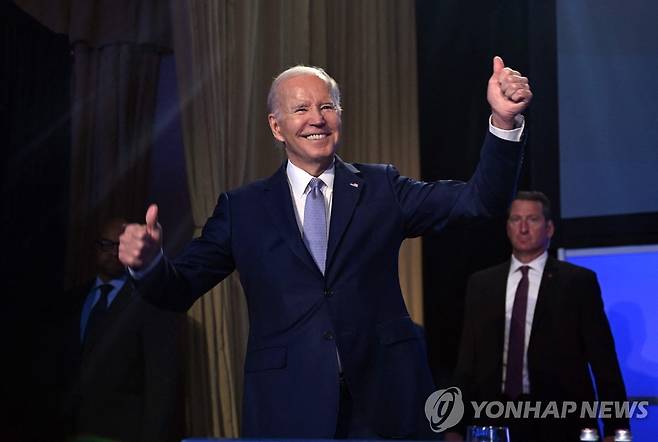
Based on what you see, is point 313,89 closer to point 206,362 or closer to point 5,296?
point 206,362

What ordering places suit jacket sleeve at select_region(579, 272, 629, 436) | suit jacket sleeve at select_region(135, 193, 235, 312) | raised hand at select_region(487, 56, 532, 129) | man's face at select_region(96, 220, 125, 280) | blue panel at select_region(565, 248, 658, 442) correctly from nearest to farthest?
raised hand at select_region(487, 56, 532, 129)
suit jacket sleeve at select_region(135, 193, 235, 312)
suit jacket sleeve at select_region(579, 272, 629, 436)
man's face at select_region(96, 220, 125, 280)
blue panel at select_region(565, 248, 658, 442)

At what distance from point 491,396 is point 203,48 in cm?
178

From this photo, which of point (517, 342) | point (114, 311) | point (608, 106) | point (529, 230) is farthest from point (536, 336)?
point (114, 311)

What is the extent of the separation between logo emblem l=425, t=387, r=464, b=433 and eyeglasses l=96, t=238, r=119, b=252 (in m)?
2.37

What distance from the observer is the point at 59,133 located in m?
5.51

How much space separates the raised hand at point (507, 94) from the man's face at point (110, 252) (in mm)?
2408

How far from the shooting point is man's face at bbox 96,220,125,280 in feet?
13.4

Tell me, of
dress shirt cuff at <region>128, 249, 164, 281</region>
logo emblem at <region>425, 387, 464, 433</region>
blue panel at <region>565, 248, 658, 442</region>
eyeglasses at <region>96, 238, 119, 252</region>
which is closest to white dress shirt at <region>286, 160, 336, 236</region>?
dress shirt cuff at <region>128, 249, 164, 281</region>

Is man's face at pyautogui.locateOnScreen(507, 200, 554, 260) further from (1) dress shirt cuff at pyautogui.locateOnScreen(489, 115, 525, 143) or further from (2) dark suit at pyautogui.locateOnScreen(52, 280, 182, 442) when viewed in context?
(1) dress shirt cuff at pyautogui.locateOnScreen(489, 115, 525, 143)

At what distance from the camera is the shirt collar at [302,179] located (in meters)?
2.22

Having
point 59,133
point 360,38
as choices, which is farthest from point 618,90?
point 59,133

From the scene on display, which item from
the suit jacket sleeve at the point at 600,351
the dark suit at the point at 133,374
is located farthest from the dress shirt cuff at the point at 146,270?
the suit jacket sleeve at the point at 600,351

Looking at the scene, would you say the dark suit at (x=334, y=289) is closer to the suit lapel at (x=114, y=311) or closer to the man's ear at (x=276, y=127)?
the man's ear at (x=276, y=127)

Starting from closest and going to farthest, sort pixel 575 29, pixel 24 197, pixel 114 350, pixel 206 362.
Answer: pixel 114 350 < pixel 206 362 < pixel 575 29 < pixel 24 197
